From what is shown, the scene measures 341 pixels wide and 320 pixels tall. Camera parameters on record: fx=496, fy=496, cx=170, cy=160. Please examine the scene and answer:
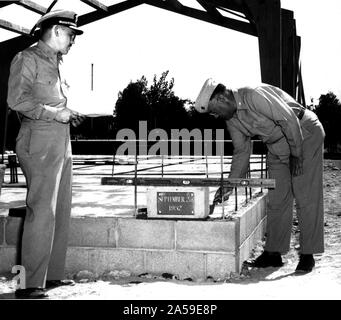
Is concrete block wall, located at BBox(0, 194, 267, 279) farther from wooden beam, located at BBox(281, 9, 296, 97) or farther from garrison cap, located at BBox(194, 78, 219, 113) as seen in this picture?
wooden beam, located at BBox(281, 9, 296, 97)

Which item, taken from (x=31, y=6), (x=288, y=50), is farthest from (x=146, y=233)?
(x=288, y=50)

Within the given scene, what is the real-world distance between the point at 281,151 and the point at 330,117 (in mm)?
44609

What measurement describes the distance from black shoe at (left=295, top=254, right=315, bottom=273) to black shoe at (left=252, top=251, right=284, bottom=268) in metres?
0.30

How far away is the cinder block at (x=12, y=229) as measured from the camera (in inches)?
165

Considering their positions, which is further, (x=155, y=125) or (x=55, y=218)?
(x=155, y=125)

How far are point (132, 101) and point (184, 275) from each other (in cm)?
4142

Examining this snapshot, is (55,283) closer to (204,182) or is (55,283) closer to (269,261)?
(204,182)

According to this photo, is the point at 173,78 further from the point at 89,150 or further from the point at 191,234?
the point at 191,234

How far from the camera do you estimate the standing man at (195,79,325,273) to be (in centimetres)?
407

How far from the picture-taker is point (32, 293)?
10.5 feet

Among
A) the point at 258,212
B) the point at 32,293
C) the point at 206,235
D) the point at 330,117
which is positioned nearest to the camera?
the point at 32,293

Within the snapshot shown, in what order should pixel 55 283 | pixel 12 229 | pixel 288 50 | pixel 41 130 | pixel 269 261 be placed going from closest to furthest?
pixel 41 130 → pixel 55 283 → pixel 12 229 → pixel 269 261 → pixel 288 50

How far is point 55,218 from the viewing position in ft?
11.5
